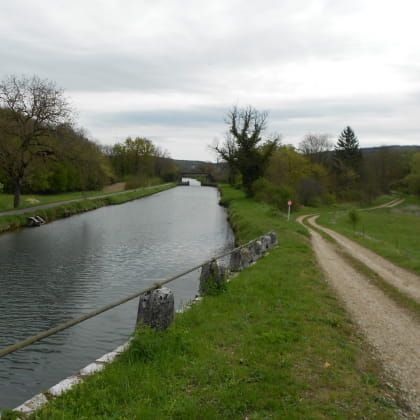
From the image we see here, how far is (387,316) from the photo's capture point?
8.66 meters

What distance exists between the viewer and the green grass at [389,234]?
17.3m

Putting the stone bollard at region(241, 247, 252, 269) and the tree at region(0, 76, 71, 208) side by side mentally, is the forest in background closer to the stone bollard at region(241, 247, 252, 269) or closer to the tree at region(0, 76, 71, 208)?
the tree at region(0, 76, 71, 208)

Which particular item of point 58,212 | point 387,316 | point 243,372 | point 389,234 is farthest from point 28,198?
point 243,372

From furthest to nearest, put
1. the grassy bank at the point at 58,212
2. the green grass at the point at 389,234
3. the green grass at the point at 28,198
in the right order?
1. the green grass at the point at 28,198
2. the grassy bank at the point at 58,212
3. the green grass at the point at 389,234

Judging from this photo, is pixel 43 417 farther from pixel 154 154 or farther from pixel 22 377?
pixel 154 154

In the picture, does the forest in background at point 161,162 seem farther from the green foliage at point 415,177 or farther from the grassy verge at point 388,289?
the grassy verge at point 388,289

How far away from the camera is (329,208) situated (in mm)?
59312

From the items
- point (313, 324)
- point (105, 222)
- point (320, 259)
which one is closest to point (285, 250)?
point (320, 259)

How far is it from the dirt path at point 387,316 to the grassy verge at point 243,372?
0.30 metres

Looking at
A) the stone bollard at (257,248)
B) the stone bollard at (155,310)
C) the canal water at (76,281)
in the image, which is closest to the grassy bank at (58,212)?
the canal water at (76,281)

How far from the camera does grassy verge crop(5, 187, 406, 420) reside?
4.52 metres

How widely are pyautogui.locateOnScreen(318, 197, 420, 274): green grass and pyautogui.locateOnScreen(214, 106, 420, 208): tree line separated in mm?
8260

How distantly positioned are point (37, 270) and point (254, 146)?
1517 inches

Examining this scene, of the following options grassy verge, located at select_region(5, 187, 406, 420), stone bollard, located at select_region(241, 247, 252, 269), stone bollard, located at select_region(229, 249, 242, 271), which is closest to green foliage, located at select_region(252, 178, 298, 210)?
stone bollard, located at select_region(241, 247, 252, 269)
